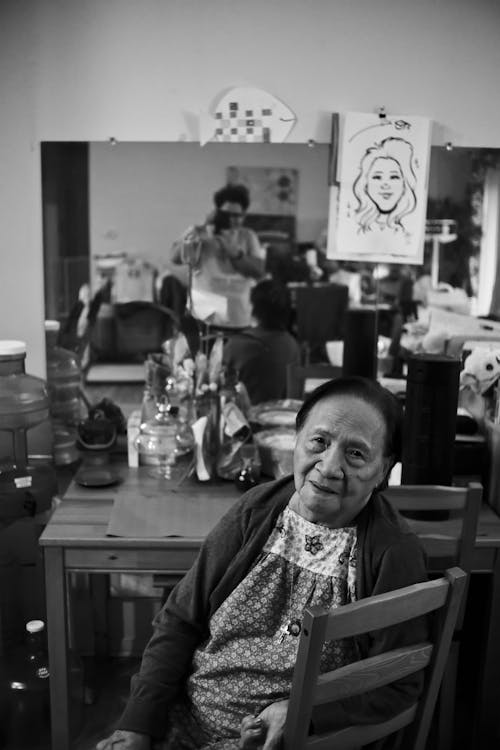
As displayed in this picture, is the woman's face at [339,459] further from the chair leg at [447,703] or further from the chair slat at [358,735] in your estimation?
the chair leg at [447,703]

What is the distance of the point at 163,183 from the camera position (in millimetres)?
2371

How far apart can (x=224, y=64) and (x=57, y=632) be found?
1.68 m

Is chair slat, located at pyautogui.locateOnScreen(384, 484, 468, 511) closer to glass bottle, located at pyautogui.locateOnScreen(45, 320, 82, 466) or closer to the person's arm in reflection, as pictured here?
the person's arm in reflection

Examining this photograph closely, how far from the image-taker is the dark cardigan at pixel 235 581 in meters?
1.42

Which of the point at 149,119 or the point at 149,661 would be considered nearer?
the point at 149,661

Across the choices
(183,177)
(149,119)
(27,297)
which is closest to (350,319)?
(183,177)

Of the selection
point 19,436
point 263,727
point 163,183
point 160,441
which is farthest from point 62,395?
point 263,727

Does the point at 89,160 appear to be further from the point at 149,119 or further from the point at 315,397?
the point at 315,397

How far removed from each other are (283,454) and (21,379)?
32.6 inches

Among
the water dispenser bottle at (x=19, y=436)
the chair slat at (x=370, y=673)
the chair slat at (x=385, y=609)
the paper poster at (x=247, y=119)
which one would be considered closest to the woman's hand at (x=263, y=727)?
the chair slat at (x=370, y=673)

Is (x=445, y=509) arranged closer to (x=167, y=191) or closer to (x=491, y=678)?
(x=491, y=678)

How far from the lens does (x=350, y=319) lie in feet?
8.12

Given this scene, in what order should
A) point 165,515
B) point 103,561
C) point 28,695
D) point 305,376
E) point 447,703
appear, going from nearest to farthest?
point 103,561
point 165,515
point 447,703
point 28,695
point 305,376

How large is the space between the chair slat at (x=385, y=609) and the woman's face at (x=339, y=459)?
0.26m
